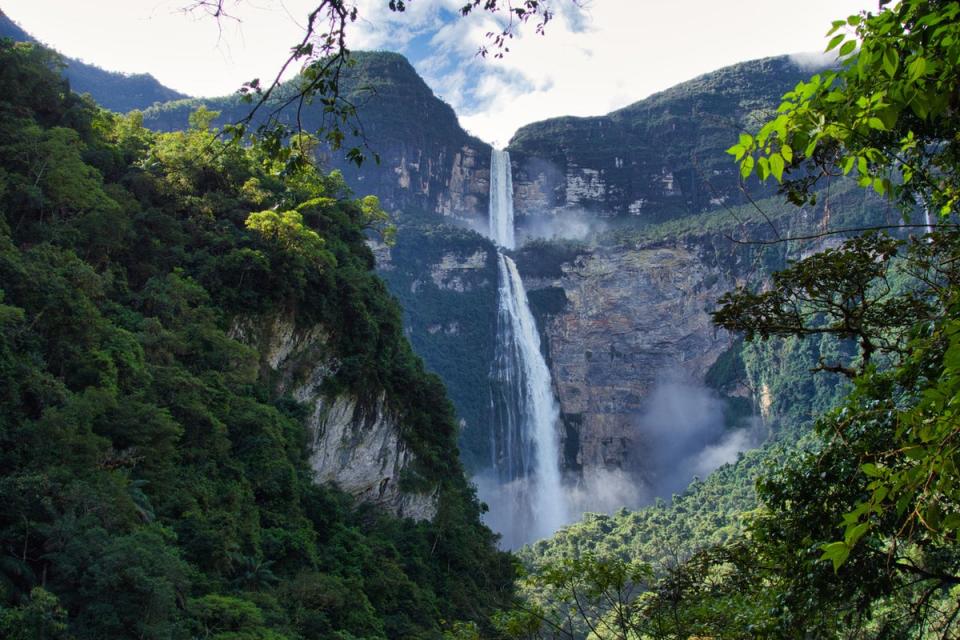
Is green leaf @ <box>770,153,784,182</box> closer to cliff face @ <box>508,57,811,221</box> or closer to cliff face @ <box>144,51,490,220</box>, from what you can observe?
cliff face @ <box>144,51,490,220</box>

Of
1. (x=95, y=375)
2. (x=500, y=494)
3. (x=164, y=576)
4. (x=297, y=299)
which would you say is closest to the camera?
(x=164, y=576)

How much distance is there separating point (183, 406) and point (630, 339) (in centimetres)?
5170

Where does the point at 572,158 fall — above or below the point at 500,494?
above

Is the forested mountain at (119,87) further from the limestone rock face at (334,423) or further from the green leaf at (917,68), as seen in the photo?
the green leaf at (917,68)

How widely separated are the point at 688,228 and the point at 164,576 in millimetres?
60583

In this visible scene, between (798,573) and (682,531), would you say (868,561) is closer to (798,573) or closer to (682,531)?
(798,573)

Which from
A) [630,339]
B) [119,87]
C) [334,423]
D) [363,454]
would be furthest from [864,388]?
[119,87]

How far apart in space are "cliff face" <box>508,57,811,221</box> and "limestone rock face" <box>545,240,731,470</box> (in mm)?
12985

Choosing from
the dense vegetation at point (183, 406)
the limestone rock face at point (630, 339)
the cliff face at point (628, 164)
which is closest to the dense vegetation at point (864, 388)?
the dense vegetation at point (183, 406)

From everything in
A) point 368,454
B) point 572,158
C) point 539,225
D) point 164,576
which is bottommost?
point 368,454

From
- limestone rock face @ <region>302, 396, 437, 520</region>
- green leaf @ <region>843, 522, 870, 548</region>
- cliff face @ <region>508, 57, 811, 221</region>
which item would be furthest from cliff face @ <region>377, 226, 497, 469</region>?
green leaf @ <region>843, 522, 870, 548</region>

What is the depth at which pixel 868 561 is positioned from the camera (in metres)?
3.59

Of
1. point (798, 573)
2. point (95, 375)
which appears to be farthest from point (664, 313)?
point (798, 573)

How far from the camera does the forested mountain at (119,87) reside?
277 ft
